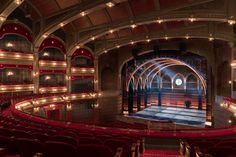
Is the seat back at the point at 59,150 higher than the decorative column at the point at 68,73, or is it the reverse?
the decorative column at the point at 68,73

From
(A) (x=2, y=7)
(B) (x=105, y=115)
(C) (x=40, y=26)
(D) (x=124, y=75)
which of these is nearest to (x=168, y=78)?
(D) (x=124, y=75)

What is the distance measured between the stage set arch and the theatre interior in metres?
0.16

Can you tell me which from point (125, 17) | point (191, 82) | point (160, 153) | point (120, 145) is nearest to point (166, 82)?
point (191, 82)

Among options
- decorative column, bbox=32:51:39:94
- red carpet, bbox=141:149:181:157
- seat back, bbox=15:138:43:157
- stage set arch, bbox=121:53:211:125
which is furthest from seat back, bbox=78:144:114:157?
stage set arch, bbox=121:53:211:125

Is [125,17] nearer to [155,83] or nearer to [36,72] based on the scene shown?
[36,72]

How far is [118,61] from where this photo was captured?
30125mm

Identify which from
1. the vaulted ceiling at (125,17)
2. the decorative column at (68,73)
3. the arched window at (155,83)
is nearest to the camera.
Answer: the vaulted ceiling at (125,17)

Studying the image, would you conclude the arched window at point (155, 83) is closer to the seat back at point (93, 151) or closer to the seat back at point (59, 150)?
the seat back at point (93, 151)

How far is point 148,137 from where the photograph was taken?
21.2ft

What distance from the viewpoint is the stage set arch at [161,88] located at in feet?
94.6

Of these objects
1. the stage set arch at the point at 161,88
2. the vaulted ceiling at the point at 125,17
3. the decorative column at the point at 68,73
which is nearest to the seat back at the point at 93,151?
the vaulted ceiling at the point at 125,17

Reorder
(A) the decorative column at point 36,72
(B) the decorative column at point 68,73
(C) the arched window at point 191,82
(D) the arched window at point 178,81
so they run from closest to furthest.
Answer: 1. (A) the decorative column at point 36,72
2. (B) the decorative column at point 68,73
3. (C) the arched window at point 191,82
4. (D) the arched window at point 178,81

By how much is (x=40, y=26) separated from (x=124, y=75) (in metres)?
13.6

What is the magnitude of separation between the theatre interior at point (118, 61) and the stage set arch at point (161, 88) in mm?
162
